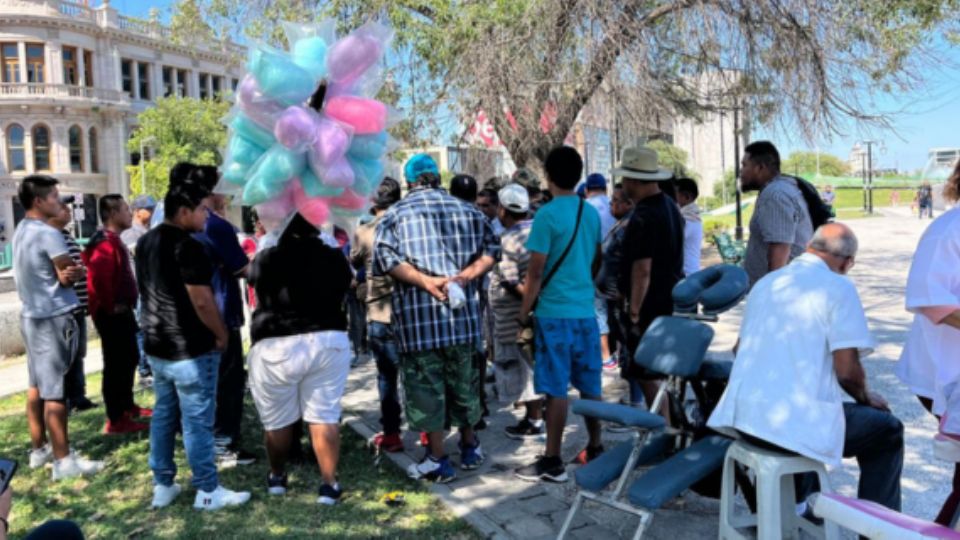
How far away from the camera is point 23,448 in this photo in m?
5.51

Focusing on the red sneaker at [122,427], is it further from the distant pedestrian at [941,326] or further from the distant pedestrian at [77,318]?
the distant pedestrian at [941,326]

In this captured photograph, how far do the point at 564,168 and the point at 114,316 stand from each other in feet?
12.4

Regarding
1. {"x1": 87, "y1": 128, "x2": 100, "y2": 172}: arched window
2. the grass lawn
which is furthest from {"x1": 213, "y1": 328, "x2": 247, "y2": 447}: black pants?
{"x1": 87, "y1": 128, "x2": 100, "y2": 172}: arched window

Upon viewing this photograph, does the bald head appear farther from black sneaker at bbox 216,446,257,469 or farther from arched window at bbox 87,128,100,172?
arched window at bbox 87,128,100,172

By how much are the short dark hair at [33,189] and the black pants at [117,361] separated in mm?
1251

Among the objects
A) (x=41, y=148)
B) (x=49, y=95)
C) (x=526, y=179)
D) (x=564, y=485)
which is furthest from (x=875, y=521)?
(x=41, y=148)

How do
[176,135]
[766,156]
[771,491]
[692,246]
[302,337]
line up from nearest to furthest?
[771,491]
[302,337]
[766,156]
[692,246]
[176,135]

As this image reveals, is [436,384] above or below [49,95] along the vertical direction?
below

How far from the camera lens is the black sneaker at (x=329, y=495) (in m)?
4.16

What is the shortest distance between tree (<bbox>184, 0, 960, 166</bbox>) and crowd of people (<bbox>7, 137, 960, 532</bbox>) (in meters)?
3.15

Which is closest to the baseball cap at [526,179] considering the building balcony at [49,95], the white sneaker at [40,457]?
the white sneaker at [40,457]

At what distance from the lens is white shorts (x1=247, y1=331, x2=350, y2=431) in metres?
3.98

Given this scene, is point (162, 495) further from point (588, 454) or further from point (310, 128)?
point (588, 454)

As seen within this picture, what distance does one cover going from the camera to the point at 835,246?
10.3 feet
